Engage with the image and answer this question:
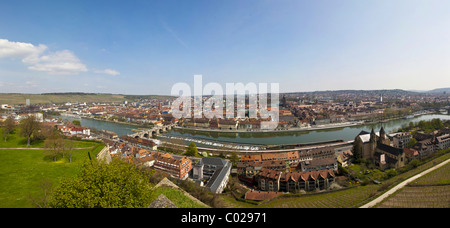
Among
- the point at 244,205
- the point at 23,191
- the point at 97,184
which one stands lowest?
the point at 244,205

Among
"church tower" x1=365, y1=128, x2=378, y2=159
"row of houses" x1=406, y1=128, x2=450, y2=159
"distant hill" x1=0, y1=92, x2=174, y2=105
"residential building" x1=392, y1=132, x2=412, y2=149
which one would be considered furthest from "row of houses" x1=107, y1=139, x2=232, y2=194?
"distant hill" x1=0, y1=92, x2=174, y2=105

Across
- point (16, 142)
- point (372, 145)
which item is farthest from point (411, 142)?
point (16, 142)

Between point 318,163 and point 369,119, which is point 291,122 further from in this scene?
point 318,163

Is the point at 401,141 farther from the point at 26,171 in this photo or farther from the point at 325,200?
the point at 26,171

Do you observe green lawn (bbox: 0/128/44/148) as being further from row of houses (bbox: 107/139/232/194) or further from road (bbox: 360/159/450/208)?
road (bbox: 360/159/450/208)

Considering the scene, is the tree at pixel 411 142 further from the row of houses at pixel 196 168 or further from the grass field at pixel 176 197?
the grass field at pixel 176 197

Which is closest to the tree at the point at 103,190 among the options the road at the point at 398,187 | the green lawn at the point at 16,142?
the road at the point at 398,187
